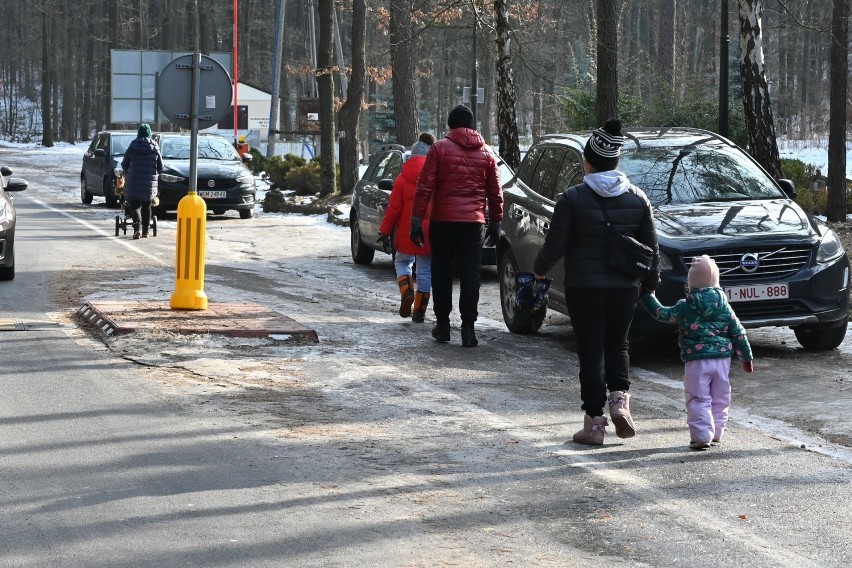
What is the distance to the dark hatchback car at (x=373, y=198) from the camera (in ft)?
58.3

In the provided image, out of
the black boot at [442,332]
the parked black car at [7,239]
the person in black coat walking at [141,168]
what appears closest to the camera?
the black boot at [442,332]

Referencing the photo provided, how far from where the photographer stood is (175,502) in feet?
19.2

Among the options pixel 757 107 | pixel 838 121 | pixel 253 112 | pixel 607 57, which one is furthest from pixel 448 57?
pixel 757 107

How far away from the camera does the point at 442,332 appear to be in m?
11.1

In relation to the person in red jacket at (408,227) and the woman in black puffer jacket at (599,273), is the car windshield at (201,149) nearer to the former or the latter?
the person in red jacket at (408,227)

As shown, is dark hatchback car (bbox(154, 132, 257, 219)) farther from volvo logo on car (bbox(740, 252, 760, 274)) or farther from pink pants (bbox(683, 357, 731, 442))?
pink pants (bbox(683, 357, 731, 442))

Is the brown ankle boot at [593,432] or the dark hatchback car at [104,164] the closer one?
the brown ankle boot at [593,432]

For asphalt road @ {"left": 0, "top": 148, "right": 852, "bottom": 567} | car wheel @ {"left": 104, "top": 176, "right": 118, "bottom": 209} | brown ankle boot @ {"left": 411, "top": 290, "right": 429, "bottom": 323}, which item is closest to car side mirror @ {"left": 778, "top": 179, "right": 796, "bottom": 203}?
asphalt road @ {"left": 0, "top": 148, "right": 852, "bottom": 567}

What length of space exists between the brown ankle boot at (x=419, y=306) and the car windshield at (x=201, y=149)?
1552 centimetres

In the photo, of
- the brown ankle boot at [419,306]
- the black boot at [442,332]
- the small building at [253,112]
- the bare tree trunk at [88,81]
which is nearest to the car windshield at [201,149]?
the brown ankle boot at [419,306]

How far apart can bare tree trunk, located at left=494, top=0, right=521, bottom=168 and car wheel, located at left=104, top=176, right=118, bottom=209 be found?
9.43 m

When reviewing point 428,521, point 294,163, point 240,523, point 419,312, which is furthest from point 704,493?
Result: point 294,163

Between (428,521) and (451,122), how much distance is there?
5769mm

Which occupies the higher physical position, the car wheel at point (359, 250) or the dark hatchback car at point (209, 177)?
the dark hatchback car at point (209, 177)
